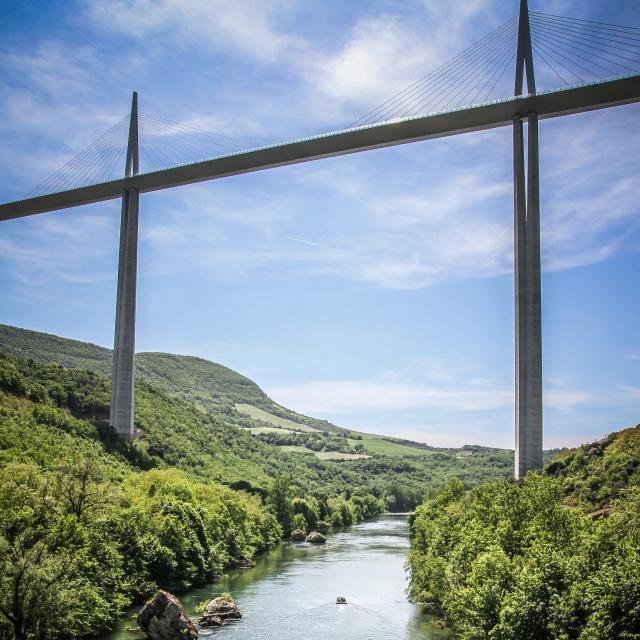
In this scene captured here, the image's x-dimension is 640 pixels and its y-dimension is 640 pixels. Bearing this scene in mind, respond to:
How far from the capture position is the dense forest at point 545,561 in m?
19.5

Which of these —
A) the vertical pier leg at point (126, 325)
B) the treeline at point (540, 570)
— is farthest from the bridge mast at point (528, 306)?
the vertical pier leg at point (126, 325)

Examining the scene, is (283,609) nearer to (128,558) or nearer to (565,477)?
(128,558)

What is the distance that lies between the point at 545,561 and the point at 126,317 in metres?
52.2

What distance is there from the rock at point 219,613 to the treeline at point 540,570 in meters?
9.01

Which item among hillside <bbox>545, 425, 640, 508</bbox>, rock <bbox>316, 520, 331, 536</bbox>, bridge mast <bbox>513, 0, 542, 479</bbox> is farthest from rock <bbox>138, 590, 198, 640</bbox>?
rock <bbox>316, 520, 331, 536</bbox>

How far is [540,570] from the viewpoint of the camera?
2230 centimetres

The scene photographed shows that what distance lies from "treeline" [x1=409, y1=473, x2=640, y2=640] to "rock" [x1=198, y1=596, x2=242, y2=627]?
355 inches

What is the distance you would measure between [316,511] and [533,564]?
5813cm

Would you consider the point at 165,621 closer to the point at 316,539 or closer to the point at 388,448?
the point at 316,539

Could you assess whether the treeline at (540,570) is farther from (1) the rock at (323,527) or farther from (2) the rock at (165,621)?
(1) the rock at (323,527)

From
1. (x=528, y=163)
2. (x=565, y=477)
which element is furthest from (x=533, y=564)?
(x=528, y=163)

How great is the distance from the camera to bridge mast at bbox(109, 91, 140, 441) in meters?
65.9

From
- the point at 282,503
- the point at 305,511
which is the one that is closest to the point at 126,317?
the point at 282,503

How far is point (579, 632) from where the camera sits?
1995 cm
